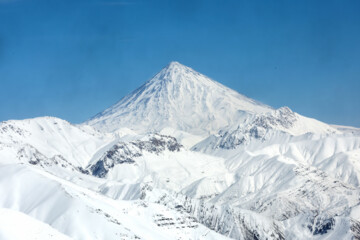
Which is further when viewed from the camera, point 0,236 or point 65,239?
point 65,239

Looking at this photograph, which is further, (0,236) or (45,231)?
(45,231)

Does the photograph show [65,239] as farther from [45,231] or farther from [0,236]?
[0,236]

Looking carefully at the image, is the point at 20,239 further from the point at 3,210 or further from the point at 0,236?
the point at 3,210

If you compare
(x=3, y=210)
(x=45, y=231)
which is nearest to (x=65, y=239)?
(x=45, y=231)

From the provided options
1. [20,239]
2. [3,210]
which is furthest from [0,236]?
[3,210]

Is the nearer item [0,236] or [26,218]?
[0,236]

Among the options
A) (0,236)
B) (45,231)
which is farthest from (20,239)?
(45,231)
